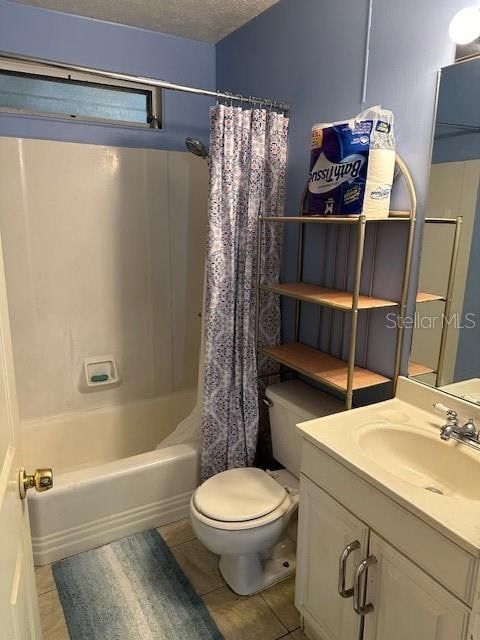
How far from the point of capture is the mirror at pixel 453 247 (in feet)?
4.45

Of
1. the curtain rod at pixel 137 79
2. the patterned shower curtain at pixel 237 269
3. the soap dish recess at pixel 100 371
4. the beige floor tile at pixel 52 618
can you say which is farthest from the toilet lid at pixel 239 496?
the curtain rod at pixel 137 79

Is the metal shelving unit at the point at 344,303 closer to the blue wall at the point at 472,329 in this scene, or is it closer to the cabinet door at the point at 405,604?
the blue wall at the point at 472,329

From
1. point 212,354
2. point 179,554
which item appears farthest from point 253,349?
point 179,554

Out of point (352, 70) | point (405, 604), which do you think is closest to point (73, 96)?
point (352, 70)

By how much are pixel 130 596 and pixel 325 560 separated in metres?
0.84

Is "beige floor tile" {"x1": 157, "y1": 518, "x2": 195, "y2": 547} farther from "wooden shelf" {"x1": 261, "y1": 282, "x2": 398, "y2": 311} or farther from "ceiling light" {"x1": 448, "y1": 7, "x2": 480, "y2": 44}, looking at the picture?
"ceiling light" {"x1": 448, "y1": 7, "x2": 480, "y2": 44}

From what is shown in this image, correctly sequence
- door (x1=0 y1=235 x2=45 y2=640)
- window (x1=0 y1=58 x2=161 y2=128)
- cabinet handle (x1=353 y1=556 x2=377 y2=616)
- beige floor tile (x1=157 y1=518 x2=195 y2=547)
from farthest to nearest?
window (x1=0 y1=58 x2=161 y2=128), beige floor tile (x1=157 y1=518 x2=195 y2=547), cabinet handle (x1=353 y1=556 x2=377 y2=616), door (x1=0 y1=235 x2=45 y2=640)

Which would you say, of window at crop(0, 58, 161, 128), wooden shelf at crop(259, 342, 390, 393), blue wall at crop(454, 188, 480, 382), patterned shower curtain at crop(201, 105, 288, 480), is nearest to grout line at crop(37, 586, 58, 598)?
patterned shower curtain at crop(201, 105, 288, 480)

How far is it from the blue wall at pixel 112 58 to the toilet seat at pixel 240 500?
1882 millimetres

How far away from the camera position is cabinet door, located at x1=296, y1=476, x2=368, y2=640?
130 cm

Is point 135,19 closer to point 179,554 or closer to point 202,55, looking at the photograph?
point 202,55

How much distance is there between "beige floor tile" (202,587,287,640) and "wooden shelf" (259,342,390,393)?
888 mm

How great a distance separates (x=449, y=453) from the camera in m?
1.35

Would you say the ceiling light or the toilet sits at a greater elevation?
the ceiling light
